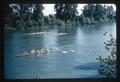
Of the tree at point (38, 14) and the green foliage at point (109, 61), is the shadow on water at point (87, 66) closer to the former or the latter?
the green foliage at point (109, 61)

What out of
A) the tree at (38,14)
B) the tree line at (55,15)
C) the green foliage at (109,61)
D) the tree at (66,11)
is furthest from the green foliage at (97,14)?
the tree at (38,14)

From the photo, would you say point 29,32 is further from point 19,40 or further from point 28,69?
point 28,69

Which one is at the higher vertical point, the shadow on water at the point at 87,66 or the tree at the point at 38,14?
the tree at the point at 38,14

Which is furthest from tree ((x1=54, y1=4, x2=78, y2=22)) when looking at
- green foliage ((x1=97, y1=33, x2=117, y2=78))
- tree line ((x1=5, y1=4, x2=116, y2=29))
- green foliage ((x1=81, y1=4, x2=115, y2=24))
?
green foliage ((x1=97, y1=33, x2=117, y2=78))

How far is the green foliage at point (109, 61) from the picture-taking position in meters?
2.93

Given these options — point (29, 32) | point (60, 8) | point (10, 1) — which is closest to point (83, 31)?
point (60, 8)

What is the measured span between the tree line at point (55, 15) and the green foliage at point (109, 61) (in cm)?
26

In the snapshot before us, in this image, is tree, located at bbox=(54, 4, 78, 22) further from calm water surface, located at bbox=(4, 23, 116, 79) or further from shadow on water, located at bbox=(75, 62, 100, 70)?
shadow on water, located at bbox=(75, 62, 100, 70)

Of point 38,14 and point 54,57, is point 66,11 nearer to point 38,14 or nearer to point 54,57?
point 38,14

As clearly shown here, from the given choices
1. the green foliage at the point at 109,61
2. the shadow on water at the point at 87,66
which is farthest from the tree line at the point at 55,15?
the shadow on water at the point at 87,66

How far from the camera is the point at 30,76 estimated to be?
2.91m

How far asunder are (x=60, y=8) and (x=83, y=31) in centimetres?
37

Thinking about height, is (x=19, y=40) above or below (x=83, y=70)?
above

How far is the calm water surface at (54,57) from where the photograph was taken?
290 cm
